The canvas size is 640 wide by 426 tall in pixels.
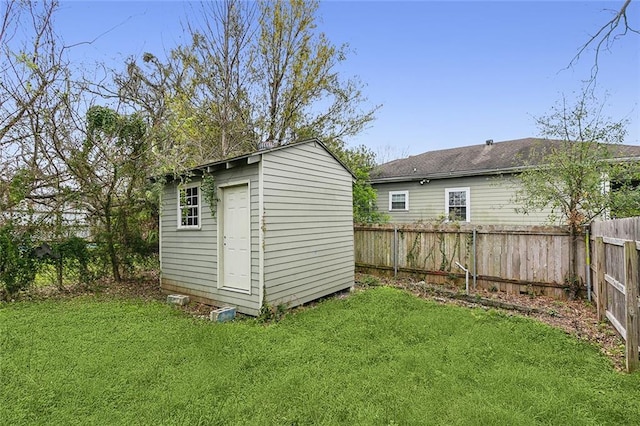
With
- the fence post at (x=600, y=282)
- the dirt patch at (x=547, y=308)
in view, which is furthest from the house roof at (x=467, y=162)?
the fence post at (x=600, y=282)

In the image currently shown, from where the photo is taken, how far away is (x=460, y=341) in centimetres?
420

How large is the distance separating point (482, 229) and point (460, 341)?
149 inches

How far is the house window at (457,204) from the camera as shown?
38.4 ft

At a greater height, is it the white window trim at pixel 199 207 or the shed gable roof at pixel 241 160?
the shed gable roof at pixel 241 160

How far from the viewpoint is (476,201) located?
37.6 feet

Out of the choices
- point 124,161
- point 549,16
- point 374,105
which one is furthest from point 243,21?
point 549,16

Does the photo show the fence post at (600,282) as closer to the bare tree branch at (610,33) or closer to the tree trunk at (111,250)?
the bare tree branch at (610,33)

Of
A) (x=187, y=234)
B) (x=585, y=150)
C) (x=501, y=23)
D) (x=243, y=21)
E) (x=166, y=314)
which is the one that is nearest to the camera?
(x=166, y=314)

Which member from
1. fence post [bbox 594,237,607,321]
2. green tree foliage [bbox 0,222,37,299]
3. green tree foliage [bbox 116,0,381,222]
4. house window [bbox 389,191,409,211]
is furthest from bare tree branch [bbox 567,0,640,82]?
green tree foliage [bbox 0,222,37,299]

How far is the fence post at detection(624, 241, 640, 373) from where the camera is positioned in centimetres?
329

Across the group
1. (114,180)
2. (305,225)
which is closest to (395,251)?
(305,225)

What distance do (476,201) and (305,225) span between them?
792 cm

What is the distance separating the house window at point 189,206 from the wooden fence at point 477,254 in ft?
15.0

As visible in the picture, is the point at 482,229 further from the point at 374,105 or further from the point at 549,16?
the point at 374,105
